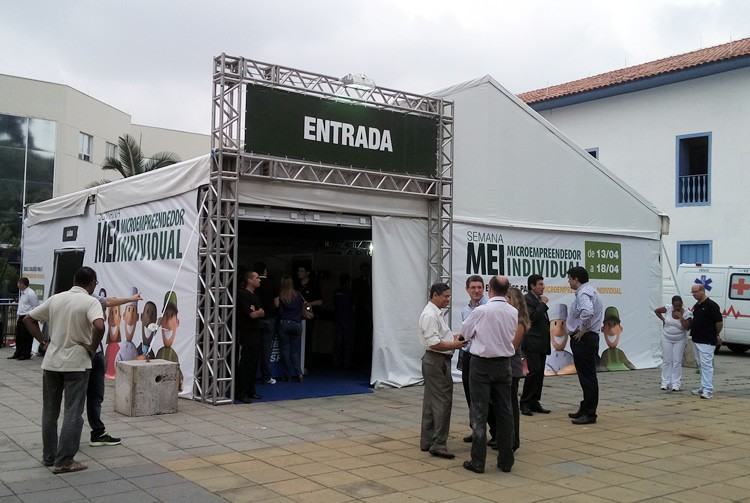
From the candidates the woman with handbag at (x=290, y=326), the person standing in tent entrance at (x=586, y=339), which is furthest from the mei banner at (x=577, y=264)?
the person standing in tent entrance at (x=586, y=339)

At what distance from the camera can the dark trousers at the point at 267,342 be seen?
1102cm

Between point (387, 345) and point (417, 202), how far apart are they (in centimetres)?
235

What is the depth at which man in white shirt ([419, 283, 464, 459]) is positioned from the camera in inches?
264

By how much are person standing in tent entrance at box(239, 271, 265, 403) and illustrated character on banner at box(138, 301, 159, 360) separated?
1.75 m

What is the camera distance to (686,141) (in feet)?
74.3

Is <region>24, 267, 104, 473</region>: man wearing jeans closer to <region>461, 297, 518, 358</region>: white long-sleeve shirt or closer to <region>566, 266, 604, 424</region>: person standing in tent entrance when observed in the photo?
<region>461, 297, 518, 358</region>: white long-sleeve shirt

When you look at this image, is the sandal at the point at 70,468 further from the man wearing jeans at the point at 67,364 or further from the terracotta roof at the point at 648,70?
the terracotta roof at the point at 648,70

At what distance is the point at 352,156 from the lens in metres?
10.5

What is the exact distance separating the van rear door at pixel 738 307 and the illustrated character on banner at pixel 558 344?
7421mm

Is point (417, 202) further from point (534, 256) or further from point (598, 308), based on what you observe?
point (598, 308)

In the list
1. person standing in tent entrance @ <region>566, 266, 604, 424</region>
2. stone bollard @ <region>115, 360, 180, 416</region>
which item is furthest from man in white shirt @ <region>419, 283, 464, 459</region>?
stone bollard @ <region>115, 360, 180, 416</region>

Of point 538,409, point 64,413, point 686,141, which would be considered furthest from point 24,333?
point 686,141

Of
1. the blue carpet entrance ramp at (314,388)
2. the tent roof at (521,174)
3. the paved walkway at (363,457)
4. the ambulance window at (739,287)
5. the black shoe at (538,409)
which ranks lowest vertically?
the paved walkway at (363,457)

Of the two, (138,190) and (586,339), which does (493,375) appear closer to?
(586,339)
